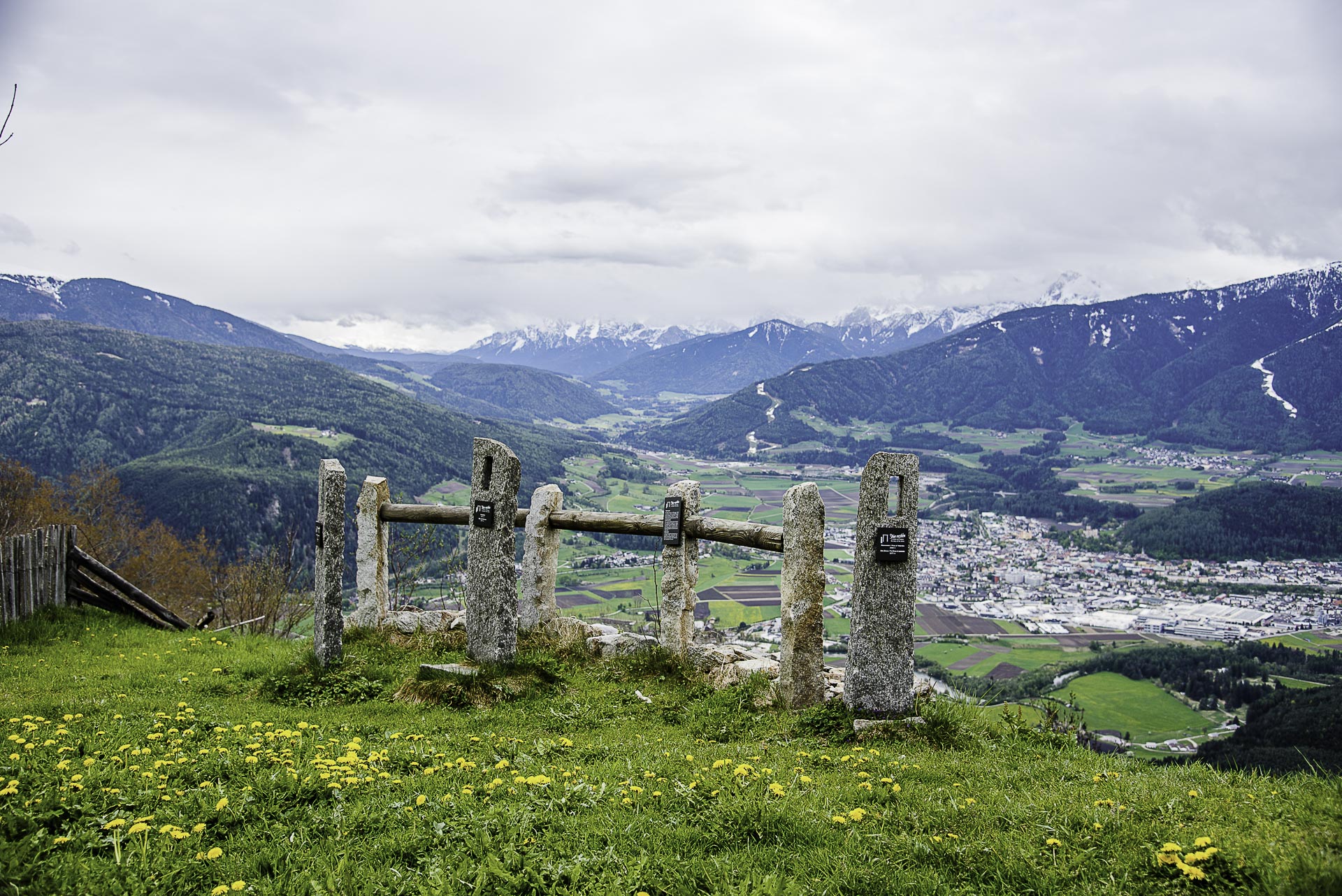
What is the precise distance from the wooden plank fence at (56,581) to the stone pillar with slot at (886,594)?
14.1m

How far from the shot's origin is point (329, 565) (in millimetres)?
10312

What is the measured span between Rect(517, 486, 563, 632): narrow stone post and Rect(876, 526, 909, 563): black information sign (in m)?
6.07

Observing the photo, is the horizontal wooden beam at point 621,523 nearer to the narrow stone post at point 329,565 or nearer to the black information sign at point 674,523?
the black information sign at point 674,523

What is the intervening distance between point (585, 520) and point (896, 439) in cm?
19243

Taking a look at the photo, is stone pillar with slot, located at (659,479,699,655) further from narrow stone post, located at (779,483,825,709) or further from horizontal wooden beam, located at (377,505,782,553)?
narrow stone post, located at (779,483,825,709)

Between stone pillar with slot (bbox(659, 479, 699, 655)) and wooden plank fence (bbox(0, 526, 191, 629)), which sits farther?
wooden plank fence (bbox(0, 526, 191, 629))

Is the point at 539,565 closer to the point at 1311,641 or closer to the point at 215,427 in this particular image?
the point at 1311,641

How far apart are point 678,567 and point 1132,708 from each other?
37096 mm

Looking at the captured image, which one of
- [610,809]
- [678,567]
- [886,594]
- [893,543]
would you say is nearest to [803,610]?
[886,594]

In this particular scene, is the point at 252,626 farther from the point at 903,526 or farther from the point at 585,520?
the point at 903,526

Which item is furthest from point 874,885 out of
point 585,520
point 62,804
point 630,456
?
point 630,456

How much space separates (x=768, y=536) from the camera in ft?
31.2

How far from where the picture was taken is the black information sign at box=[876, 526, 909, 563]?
7.92 metres

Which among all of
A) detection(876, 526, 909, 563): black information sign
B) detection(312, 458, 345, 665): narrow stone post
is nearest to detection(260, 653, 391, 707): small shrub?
detection(312, 458, 345, 665): narrow stone post
